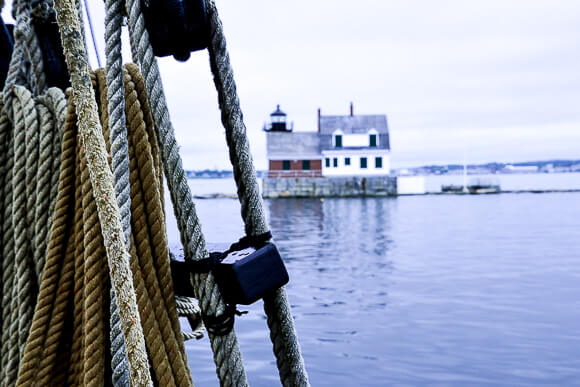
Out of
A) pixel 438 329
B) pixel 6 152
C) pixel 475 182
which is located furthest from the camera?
pixel 475 182

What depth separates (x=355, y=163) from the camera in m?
47.5

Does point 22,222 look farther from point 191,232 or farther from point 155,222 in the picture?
point 191,232

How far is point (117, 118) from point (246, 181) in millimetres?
346

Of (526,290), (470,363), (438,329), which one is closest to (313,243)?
(526,290)

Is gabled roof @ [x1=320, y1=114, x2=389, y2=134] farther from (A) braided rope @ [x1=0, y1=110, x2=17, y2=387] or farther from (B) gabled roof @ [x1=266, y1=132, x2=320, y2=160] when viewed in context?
(A) braided rope @ [x1=0, y1=110, x2=17, y2=387]

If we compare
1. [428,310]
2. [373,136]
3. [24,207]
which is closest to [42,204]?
[24,207]

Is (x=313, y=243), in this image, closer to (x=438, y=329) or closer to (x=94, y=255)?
(x=438, y=329)

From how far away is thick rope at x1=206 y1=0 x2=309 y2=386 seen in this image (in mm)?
1404

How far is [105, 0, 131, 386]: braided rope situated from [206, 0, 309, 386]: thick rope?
22 centimetres

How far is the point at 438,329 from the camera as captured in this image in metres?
10.1

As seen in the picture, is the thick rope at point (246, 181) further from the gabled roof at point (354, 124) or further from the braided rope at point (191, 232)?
the gabled roof at point (354, 124)

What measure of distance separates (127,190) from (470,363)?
809cm

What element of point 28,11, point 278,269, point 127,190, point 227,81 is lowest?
point 278,269

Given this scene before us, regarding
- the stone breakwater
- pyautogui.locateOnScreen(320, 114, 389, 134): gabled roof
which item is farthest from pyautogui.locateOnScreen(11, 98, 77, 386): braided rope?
pyautogui.locateOnScreen(320, 114, 389, 134): gabled roof
